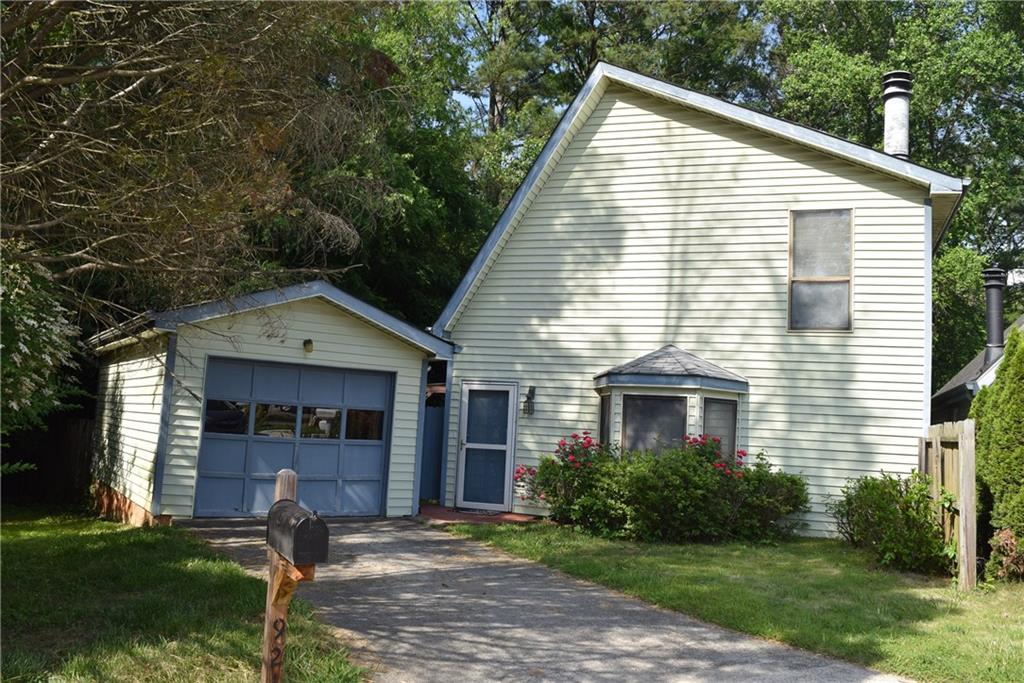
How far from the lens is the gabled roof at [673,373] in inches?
466

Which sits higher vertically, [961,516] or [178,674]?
[961,516]

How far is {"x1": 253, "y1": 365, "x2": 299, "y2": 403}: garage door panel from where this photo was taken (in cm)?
1168

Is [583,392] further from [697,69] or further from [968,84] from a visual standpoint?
[697,69]

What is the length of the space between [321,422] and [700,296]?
233 inches

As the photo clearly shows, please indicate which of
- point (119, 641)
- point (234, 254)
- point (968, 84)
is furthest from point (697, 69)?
point (119, 641)

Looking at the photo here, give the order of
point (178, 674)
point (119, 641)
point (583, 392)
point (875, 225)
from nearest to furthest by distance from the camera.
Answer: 1. point (178, 674)
2. point (119, 641)
3. point (875, 225)
4. point (583, 392)

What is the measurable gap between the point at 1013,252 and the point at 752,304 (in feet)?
58.9

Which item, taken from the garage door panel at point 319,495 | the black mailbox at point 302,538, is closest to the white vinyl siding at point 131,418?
the garage door panel at point 319,495

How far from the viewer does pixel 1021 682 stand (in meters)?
5.41

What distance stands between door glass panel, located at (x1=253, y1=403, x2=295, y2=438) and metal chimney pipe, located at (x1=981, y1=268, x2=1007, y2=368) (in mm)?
12032

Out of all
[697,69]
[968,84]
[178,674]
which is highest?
[697,69]

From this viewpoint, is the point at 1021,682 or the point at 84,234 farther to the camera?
the point at 84,234

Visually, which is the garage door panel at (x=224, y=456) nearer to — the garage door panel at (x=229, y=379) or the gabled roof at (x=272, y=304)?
the garage door panel at (x=229, y=379)

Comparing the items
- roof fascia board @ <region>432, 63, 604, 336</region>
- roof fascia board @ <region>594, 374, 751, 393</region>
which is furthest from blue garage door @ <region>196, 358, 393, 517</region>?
roof fascia board @ <region>594, 374, 751, 393</region>
